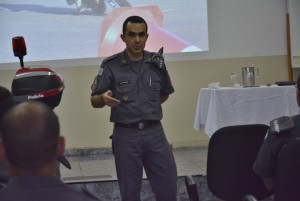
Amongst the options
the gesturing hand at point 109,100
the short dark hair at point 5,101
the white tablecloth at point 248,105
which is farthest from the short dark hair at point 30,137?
the white tablecloth at point 248,105

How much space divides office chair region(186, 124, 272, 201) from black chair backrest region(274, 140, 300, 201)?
521 millimetres

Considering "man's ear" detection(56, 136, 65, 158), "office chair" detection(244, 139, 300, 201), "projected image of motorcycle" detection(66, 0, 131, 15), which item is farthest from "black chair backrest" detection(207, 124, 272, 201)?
"projected image of motorcycle" detection(66, 0, 131, 15)

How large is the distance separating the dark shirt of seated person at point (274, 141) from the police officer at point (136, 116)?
3.35 feet

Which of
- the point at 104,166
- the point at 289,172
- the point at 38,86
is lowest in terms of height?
the point at 104,166

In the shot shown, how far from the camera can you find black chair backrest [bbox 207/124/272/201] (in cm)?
256

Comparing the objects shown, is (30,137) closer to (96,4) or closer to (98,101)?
(98,101)

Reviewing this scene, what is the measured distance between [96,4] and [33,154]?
5.18 m

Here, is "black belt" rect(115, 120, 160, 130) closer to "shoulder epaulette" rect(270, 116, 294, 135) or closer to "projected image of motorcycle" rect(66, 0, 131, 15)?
"shoulder epaulette" rect(270, 116, 294, 135)

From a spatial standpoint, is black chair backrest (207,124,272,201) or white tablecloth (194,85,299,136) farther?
white tablecloth (194,85,299,136)

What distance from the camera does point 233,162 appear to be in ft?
8.46

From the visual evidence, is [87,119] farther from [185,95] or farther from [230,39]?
[230,39]

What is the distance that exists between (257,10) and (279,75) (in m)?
0.83

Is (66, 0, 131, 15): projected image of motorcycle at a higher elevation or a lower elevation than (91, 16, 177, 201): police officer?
higher

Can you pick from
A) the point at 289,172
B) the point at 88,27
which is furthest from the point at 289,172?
the point at 88,27
